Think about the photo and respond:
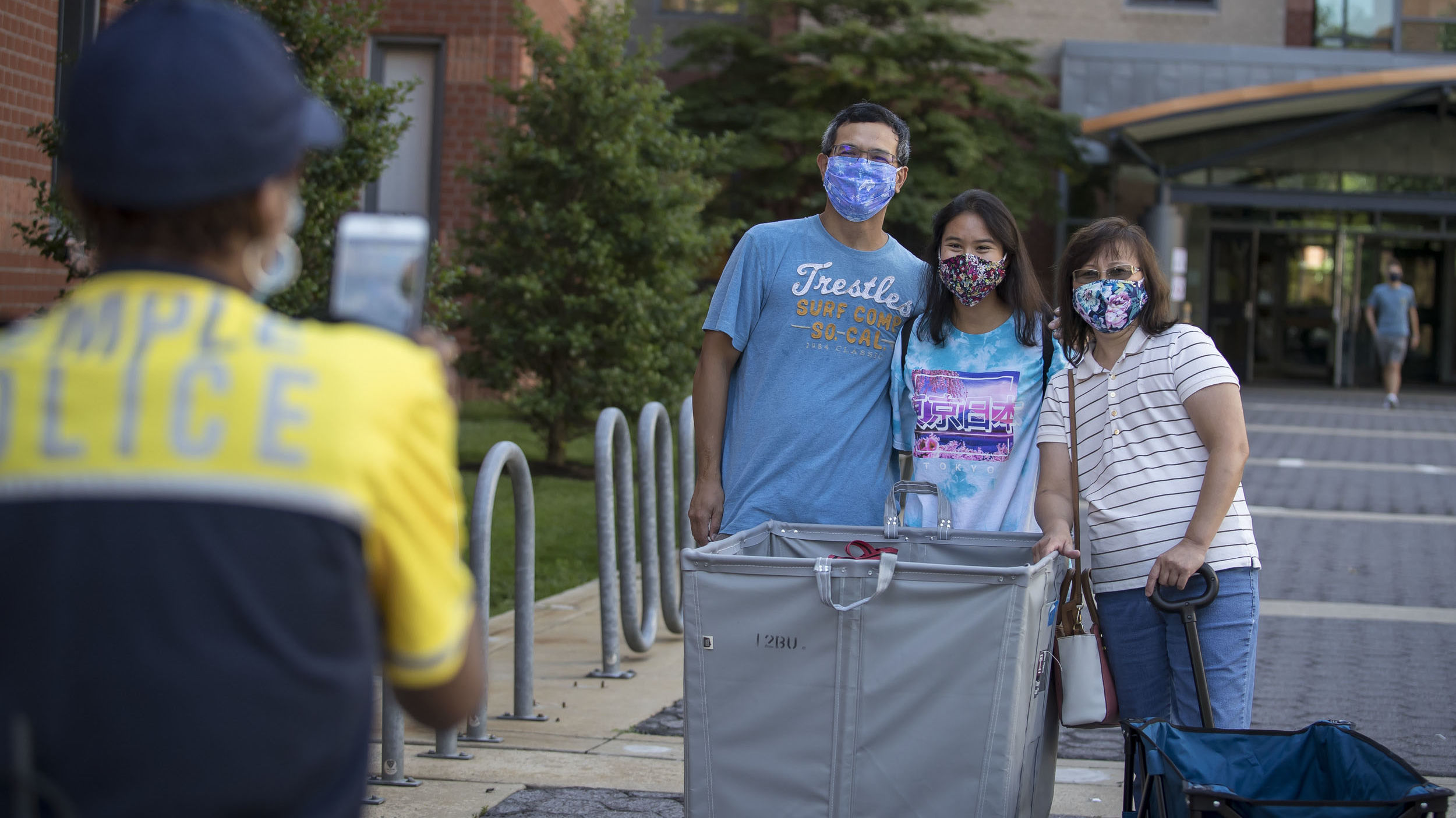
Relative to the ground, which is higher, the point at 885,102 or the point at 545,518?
the point at 885,102

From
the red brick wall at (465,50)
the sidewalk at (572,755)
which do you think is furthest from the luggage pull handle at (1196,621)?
the red brick wall at (465,50)

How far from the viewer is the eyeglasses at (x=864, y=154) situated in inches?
159

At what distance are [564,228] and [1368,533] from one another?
6.60m

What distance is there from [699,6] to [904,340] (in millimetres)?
24165

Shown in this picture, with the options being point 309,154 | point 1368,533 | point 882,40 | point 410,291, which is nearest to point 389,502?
point 410,291

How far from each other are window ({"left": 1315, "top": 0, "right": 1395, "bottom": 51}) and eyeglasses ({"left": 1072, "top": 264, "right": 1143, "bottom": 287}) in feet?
82.1

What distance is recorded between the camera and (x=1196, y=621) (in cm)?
347

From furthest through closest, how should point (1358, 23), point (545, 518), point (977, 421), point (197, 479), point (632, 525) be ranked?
point (1358, 23), point (545, 518), point (632, 525), point (977, 421), point (197, 479)

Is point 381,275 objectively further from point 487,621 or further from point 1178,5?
point 1178,5

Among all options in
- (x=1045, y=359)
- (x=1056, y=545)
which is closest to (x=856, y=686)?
(x=1056, y=545)

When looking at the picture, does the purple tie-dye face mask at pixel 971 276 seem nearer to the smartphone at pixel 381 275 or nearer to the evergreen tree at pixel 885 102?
the smartphone at pixel 381 275

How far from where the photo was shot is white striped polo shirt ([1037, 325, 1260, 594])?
3518mm

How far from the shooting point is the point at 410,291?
1.59 meters

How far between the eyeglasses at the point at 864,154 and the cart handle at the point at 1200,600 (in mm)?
1436
